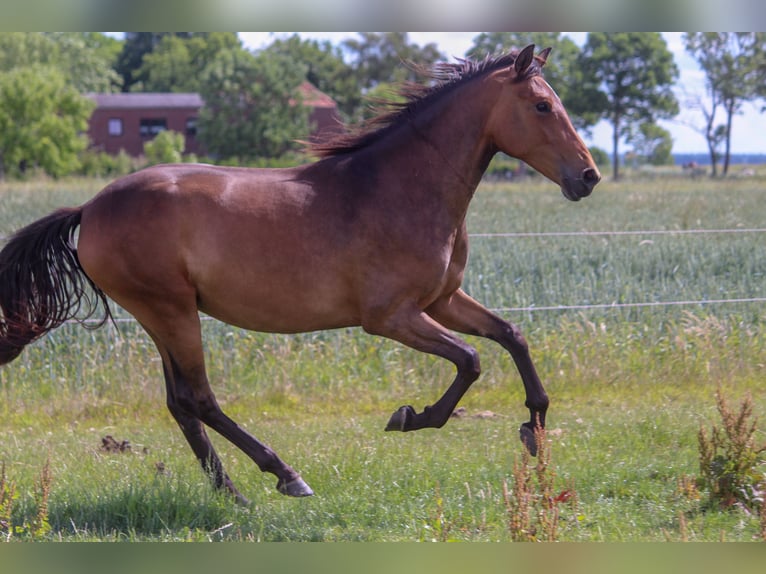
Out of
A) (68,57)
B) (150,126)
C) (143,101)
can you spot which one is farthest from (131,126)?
(68,57)

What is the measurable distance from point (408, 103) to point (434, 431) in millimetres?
2709

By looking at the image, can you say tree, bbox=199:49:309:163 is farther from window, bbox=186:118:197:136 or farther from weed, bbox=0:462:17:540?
weed, bbox=0:462:17:540

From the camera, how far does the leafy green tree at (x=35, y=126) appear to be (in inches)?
2120

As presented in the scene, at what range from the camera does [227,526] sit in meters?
4.59

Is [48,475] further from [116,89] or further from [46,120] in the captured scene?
[116,89]

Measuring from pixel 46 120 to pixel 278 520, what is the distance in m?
54.1

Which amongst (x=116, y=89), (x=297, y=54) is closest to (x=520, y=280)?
(x=297, y=54)

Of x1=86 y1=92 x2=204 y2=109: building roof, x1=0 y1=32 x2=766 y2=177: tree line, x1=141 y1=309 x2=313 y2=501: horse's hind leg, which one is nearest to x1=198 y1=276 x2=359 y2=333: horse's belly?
x1=141 y1=309 x2=313 y2=501: horse's hind leg

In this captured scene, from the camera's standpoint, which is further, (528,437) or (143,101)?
(143,101)

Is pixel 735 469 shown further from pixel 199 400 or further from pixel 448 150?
pixel 199 400

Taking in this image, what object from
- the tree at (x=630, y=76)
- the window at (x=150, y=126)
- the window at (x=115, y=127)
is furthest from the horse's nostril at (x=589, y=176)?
the window at (x=115, y=127)

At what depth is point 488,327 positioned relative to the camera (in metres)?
5.24

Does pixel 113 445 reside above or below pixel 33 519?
below

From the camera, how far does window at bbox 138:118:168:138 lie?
227 ft
